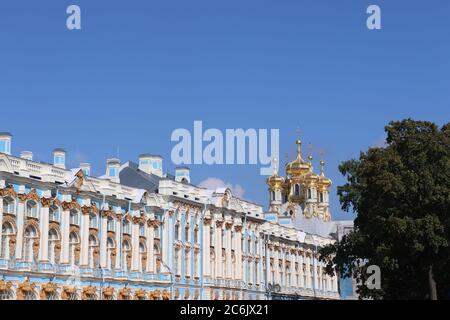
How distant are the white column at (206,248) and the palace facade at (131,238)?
76mm

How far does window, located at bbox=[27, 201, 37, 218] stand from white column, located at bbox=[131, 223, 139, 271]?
1063 centimetres

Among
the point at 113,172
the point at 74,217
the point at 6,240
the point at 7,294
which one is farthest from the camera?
the point at 113,172

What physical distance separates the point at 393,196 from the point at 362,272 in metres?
8.92

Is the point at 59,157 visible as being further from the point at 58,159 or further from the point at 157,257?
the point at 157,257

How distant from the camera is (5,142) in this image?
48375mm

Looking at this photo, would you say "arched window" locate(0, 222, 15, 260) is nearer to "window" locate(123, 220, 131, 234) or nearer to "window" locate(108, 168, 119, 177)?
"window" locate(123, 220, 131, 234)

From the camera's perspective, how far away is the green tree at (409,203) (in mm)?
46219

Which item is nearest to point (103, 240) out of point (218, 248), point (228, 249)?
point (218, 248)

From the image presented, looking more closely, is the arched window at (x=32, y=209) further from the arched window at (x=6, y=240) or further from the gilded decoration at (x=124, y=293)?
the gilded decoration at (x=124, y=293)

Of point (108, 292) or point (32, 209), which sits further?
point (108, 292)

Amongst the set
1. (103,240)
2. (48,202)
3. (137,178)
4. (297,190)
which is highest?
(297,190)

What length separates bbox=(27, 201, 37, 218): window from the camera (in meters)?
46.9

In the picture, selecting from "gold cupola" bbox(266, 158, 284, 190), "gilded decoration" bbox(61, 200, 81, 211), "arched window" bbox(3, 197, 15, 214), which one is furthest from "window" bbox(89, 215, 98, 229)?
"gold cupola" bbox(266, 158, 284, 190)

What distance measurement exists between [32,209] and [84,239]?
16.2 ft
